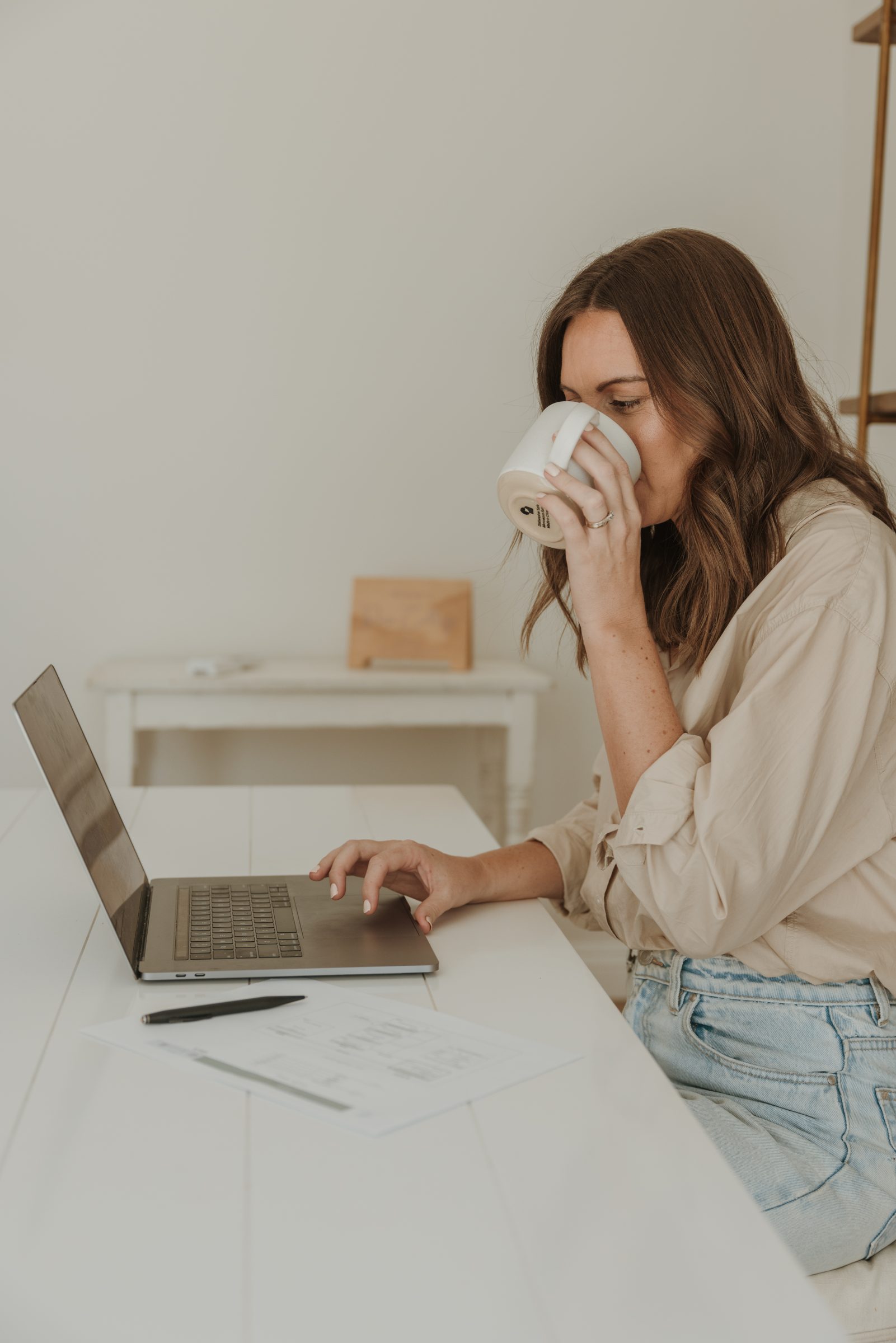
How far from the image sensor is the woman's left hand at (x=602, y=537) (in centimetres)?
109

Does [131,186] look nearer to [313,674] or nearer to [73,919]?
[313,674]

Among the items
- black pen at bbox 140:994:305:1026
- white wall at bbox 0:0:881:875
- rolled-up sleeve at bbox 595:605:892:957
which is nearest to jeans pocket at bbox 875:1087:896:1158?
rolled-up sleeve at bbox 595:605:892:957

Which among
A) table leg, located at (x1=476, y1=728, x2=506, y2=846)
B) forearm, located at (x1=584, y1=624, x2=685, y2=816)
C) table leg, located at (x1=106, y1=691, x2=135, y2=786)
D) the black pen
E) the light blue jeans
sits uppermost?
forearm, located at (x1=584, y1=624, x2=685, y2=816)

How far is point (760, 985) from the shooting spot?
1.03 metres

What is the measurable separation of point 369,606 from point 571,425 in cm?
148

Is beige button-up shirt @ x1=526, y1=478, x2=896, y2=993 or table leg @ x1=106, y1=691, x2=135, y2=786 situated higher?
beige button-up shirt @ x1=526, y1=478, x2=896, y2=993

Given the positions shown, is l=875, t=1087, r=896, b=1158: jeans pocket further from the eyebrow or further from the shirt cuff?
the eyebrow

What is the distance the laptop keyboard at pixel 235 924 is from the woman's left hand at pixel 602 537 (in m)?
0.38

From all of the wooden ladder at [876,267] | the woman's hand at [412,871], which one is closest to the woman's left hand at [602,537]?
the woman's hand at [412,871]

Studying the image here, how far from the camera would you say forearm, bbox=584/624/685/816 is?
105 cm

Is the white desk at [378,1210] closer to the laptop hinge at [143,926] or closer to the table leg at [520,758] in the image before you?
the laptop hinge at [143,926]

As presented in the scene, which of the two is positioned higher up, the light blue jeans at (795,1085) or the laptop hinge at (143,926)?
the laptop hinge at (143,926)

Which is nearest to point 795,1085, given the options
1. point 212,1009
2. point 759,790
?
point 759,790

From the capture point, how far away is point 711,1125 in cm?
95
